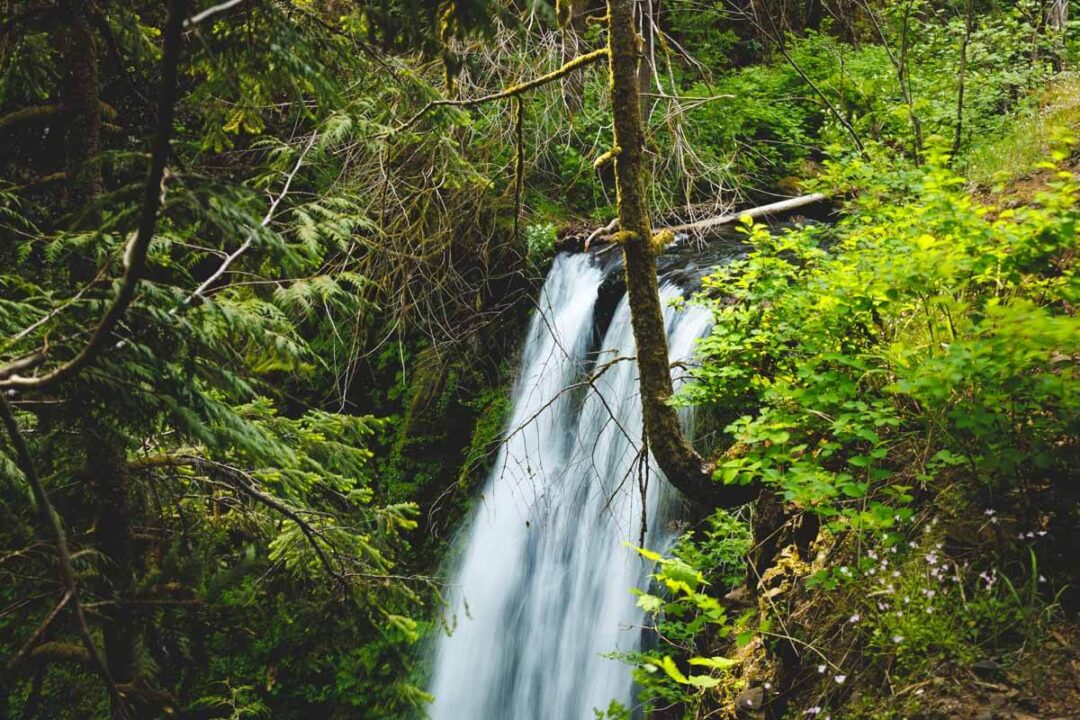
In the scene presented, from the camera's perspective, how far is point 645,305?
12.8ft

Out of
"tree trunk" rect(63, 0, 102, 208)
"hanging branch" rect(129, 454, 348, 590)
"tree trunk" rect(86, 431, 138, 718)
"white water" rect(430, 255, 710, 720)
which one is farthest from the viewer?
"white water" rect(430, 255, 710, 720)

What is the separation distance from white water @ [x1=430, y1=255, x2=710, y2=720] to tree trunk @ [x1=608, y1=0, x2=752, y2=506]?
3.73ft

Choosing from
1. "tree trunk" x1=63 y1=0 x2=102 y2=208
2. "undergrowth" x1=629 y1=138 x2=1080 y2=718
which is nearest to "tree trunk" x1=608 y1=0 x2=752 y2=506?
"undergrowth" x1=629 y1=138 x2=1080 y2=718

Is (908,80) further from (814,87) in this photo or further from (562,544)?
(562,544)

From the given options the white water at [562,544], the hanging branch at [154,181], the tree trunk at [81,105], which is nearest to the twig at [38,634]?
the hanging branch at [154,181]

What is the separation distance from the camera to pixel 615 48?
3752mm

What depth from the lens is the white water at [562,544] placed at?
18.2 feet

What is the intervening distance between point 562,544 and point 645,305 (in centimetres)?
300

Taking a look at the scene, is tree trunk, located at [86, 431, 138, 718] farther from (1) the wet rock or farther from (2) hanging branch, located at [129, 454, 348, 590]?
(1) the wet rock

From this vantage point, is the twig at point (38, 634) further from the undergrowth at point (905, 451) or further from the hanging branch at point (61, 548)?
the undergrowth at point (905, 451)

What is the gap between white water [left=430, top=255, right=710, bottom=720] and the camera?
18.2ft

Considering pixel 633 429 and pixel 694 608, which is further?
pixel 633 429

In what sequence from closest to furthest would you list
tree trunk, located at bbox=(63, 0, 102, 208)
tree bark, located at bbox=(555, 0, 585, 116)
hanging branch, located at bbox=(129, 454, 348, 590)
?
tree trunk, located at bbox=(63, 0, 102, 208)
hanging branch, located at bbox=(129, 454, 348, 590)
tree bark, located at bbox=(555, 0, 585, 116)

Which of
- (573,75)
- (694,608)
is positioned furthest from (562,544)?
(573,75)
